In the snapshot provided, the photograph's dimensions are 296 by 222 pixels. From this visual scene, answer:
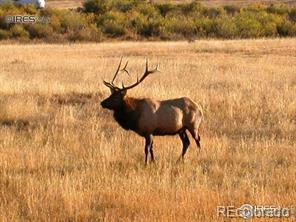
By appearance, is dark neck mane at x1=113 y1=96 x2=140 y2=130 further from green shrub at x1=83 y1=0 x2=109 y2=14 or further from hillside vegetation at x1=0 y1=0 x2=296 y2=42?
green shrub at x1=83 y1=0 x2=109 y2=14

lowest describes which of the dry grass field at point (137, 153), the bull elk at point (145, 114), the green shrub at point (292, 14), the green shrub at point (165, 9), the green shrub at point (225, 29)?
the dry grass field at point (137, 153)

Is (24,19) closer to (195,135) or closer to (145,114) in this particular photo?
(195,135)

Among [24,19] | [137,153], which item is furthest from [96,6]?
[137,153]

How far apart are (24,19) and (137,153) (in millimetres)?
39241

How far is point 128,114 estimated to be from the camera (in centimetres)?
892

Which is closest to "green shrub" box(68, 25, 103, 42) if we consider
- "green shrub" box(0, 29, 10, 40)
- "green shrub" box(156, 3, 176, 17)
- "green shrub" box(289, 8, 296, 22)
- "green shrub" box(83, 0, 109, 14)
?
"green shrub" box(0, 29, 10, 40)

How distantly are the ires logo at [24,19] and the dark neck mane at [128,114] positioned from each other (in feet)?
124

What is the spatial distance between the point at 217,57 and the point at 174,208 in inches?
819

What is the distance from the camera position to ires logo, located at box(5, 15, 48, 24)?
4564 cm

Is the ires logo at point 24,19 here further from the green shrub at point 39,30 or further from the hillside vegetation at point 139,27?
the green shrub at point 39,30

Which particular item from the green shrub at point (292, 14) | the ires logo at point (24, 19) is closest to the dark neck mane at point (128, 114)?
the ires logo at point (24, 19)

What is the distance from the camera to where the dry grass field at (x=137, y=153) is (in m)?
6.94

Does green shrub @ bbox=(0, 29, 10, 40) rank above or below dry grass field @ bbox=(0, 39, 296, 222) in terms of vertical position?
above

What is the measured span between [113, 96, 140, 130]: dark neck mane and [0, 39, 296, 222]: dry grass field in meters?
0.58
